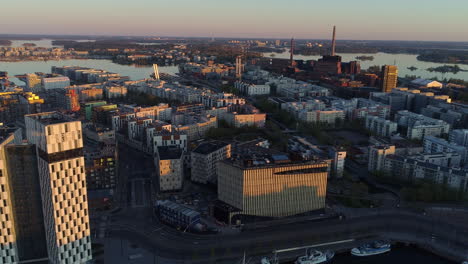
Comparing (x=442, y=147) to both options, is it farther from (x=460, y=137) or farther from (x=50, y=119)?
(x=50, y=119)

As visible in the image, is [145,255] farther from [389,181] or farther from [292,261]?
[389,181]

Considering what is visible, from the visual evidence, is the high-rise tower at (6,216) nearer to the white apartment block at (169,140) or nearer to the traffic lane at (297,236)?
the traffic lane at (297,236)

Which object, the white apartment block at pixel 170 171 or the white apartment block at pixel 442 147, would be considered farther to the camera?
the white apartment block at pixel 442 147

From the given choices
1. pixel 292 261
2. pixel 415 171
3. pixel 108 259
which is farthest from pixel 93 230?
pixel 415 171

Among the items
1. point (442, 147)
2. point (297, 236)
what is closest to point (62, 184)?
point (297, 236)

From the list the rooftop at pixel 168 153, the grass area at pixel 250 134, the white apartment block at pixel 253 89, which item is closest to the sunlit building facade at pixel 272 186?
the rooftop at pixel 168 153

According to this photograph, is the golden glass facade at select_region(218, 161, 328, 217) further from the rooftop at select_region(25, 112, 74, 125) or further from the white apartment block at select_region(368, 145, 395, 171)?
the rooftop at select_region(25, 112, 74, 125)

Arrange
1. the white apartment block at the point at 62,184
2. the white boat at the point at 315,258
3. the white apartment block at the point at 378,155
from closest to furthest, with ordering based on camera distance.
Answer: the white apartment block at the point at 62,184, the white boat at the point at 315,258, the white apartment block at the point at 378,155
